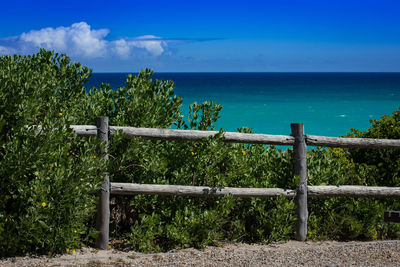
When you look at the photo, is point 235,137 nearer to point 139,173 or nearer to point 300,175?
point 300,175

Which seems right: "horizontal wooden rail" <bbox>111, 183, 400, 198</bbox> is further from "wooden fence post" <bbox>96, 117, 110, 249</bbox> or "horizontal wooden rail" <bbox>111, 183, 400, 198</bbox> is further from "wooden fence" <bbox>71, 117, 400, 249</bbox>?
"wooden fence post" <bbox>96, 117, 110, 249</bbox>

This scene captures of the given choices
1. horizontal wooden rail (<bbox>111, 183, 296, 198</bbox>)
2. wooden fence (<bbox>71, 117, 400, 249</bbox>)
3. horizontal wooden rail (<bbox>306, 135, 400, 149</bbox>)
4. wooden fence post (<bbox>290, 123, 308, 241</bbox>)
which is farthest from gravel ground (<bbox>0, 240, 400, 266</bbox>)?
horizontal wooden rail (<bbox>306, 135, 400, 149</bbox>)

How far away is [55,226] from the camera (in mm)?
4820

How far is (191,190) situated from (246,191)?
2.49 feet

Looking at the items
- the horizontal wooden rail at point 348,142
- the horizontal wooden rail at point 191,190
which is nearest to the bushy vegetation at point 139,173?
the horizontal wooden rail at point 191,190

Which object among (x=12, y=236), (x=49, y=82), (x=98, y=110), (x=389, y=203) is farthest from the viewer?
(x=389, y=203)

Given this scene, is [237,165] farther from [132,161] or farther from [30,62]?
[30,62]

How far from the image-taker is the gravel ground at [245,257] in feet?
16.0

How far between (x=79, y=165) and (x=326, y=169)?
3.55 meters

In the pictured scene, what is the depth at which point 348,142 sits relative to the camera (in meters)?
6.14

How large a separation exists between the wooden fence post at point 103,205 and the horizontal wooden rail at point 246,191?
112 mm

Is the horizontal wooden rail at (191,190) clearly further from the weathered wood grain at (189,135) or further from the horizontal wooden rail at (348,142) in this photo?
the horizontal wooden rail at (348,142)

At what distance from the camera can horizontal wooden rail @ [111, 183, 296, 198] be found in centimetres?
534

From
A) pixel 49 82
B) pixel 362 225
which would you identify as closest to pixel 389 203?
pixel 362 225
